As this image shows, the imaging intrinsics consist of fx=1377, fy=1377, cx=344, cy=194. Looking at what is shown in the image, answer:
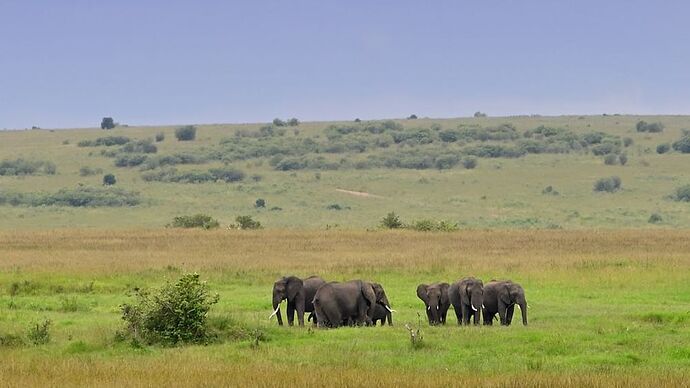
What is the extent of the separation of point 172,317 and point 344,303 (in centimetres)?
373

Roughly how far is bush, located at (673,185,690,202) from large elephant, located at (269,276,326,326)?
6345 cm

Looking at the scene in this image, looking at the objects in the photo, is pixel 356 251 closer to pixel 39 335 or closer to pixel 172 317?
pixel 172 317

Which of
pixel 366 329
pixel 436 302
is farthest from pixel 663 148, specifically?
pixel 366 329

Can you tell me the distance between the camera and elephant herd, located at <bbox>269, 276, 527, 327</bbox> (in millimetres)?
24406

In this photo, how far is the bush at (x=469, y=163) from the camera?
105312 mm

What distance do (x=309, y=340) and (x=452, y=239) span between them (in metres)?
26.4

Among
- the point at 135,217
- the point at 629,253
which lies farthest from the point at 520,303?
the point at 135,217

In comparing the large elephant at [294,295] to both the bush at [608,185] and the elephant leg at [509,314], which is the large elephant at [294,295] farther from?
the bush at [608,185]

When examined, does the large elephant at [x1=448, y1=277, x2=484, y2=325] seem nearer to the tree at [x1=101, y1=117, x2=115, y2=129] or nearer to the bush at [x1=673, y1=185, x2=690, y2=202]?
the bush at [x1=673, y1=185, x2=690, y2=202]

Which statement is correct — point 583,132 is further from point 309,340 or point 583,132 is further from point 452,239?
point 309,340

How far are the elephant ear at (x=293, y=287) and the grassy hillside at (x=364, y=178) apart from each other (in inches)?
1686

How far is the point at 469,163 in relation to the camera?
106m

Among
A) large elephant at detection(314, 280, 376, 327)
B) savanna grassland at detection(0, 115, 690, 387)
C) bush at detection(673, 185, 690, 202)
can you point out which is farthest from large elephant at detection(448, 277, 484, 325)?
bush at detection(673, 185, 690, 202)

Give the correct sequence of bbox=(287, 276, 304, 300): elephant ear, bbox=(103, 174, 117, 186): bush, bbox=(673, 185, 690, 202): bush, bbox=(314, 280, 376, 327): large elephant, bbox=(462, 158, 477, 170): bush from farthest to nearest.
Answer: bbox=(462, 158, 477, 170): bush, bbox=(103, 174, 117, 186): bush, bbox=(673, 185, 690, 202): bush, bbox=(287, 276, 304, 300): elephant ear, bbox=(314, 280, 376, 327): large elephant
